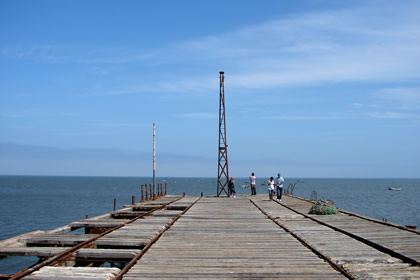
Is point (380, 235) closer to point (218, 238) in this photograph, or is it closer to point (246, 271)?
point (218, 238)

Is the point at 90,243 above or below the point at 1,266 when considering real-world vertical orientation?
above

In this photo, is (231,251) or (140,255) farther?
(231,251)

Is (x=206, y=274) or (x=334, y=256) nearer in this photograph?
(x=206, y=274)

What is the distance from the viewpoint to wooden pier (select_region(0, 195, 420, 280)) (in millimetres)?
8047

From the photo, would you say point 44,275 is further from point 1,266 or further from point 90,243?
point 1,266

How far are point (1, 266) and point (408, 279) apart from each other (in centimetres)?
2181

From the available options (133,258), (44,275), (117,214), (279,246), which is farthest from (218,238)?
(117,214)

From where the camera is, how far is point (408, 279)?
7.58 meters

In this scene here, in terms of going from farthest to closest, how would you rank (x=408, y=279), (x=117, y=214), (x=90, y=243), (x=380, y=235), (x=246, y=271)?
1. (x=117, y=214)
2. (x=380, y=235)
3. (x=90, y=243)
4. (x=246, y=271)
5. (x=408, y=279)

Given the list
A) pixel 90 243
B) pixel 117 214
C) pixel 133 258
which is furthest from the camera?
pixel 117 214

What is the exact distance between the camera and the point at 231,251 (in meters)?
10.1

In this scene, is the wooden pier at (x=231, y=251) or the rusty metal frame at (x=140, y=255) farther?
the wooden pier at (x=231, y=251)

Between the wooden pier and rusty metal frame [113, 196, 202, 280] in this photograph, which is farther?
the wooden pier

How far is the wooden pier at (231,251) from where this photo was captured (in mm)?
8047
